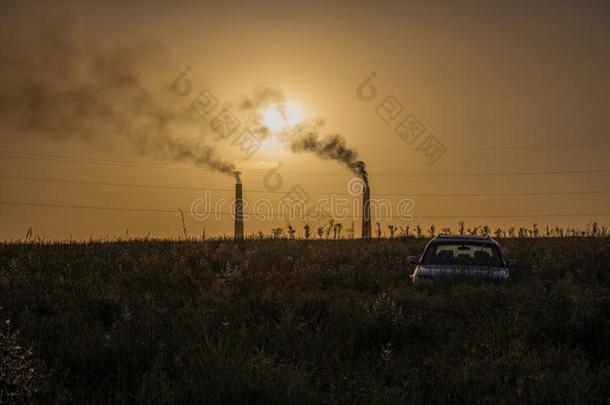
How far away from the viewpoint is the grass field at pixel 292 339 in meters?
7.95

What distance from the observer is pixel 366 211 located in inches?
1796

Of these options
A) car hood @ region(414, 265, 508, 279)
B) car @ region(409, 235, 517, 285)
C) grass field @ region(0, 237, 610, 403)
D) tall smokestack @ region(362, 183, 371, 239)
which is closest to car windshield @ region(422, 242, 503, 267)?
car @ region(409, 235, 517, 285)

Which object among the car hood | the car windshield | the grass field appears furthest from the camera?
the car windshield

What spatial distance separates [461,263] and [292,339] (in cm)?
640

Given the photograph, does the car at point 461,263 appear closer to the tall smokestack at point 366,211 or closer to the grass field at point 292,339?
the grass field at point 292,339

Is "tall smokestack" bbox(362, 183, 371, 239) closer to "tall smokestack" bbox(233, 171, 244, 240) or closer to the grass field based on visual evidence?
"tall smokestack" bbox(233, 171, 244, 240)

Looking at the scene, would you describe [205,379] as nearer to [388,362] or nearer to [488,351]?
[388,362]

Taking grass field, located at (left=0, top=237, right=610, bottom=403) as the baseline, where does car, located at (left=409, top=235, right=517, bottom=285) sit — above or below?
above

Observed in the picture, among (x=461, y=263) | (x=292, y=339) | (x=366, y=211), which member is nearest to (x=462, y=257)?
(x=461, y=263)

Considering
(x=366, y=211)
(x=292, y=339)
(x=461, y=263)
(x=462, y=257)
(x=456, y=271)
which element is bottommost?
(x=292, y=339)

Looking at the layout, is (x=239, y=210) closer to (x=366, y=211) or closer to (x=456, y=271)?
(x=366, y=211)

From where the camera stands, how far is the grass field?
26.1 feet

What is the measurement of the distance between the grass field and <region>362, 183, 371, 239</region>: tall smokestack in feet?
81.3

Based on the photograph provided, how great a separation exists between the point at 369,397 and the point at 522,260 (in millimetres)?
15598
